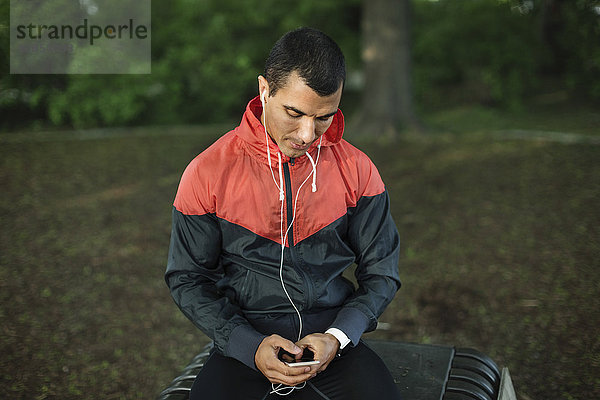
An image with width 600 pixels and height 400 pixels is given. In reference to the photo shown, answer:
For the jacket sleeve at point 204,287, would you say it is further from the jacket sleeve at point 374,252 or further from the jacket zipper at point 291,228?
the jacket sleeve at point 374,252

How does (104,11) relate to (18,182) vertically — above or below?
above

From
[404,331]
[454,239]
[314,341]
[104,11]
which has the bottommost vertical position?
[404,331]

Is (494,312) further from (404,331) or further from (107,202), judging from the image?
(107,202)

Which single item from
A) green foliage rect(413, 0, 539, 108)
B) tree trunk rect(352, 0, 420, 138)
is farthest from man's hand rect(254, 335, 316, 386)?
green foliage rect(413, 0, 539, 108)

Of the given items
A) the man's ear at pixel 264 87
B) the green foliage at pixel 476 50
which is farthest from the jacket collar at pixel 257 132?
the green foliage at pixel 476 50

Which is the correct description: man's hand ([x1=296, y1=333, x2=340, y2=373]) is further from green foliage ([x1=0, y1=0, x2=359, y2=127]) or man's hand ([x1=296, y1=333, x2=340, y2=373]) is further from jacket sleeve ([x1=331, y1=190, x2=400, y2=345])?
green foliage ([x1=0, y1=0, x2=359, y2=127])

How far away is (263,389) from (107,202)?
5367 millimetres

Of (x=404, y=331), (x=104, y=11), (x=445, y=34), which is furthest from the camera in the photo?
(x=445, y=34)

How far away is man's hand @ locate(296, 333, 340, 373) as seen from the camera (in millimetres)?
2191

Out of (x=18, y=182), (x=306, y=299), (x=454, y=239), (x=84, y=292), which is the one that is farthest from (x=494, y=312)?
(x=18, y=182)

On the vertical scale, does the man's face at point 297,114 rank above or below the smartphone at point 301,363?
above

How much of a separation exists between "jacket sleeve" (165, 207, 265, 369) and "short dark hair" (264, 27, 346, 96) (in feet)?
2.20

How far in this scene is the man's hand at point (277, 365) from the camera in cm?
213

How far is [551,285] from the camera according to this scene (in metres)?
5.02
